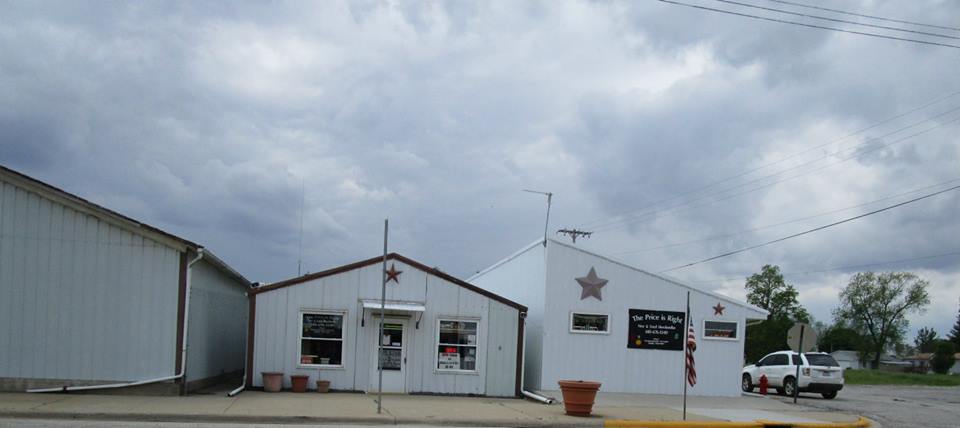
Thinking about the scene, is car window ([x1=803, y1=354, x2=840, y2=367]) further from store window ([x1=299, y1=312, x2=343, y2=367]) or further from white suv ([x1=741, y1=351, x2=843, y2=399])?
store window ([x1=299, y1=312, x2=343, y2=367])

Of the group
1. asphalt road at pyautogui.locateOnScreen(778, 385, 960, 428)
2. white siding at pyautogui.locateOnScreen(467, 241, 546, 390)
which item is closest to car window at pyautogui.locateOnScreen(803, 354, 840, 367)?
asphalt road at pyautogui.locateOnScreen(778, 385, 960, 428)

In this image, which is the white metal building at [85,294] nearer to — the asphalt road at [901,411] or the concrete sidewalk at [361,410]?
the concrete sidewalk at [361,410]

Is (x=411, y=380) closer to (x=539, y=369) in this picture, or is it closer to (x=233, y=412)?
(x=539, y=369)

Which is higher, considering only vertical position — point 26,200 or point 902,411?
point 26,200

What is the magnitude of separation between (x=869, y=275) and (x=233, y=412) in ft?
312

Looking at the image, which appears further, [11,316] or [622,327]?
[622,327]

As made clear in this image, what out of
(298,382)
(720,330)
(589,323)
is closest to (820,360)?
(720,330)

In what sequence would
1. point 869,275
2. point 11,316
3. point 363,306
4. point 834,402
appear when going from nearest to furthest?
point 11,316 → point 363,306 → point 834,402 → point 869,275

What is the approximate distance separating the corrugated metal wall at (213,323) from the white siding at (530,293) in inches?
350

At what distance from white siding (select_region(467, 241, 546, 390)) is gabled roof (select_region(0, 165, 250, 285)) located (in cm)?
991

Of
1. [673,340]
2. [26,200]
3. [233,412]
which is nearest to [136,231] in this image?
[26,200]

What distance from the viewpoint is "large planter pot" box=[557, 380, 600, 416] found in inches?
664

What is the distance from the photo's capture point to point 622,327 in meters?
23.3

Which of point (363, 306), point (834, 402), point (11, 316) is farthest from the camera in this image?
point (834, 402)
